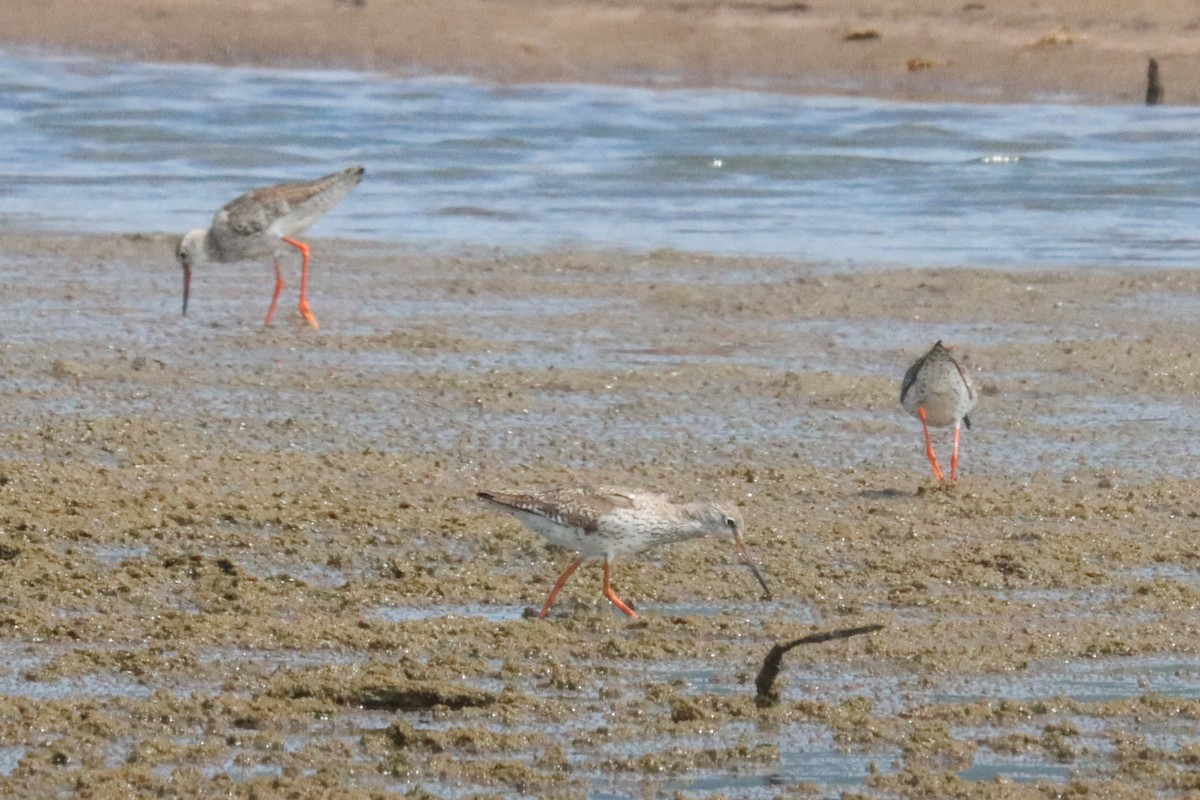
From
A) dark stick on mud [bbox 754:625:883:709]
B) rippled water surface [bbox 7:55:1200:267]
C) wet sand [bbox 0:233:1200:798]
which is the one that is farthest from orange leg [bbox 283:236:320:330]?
dark stick on mud [bbox 754:625:883:709]

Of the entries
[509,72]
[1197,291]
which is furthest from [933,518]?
[509,72]

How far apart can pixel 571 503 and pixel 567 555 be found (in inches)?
31.0

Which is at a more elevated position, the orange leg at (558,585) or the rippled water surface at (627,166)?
the rippled water surface at (627,166)

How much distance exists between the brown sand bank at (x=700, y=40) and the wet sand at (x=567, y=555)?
16035mm

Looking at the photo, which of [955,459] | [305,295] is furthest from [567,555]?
[305,295]

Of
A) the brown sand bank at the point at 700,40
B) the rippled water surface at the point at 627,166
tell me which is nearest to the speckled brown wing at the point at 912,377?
the rippled water surface at the point at 627,166

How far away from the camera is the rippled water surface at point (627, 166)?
16.4 meters

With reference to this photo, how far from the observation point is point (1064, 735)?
5.64 m

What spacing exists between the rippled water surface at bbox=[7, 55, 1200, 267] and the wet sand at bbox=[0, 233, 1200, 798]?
3.63 metres

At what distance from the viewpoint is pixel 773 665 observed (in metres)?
5.80

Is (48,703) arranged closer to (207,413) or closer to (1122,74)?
(207,413)

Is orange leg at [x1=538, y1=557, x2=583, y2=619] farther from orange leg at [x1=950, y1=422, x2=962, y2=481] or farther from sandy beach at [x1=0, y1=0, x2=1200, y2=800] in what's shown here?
orange leg at [x1=950, y1=422, x2=962, y2=481]

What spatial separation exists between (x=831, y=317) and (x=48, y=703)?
25.4ft

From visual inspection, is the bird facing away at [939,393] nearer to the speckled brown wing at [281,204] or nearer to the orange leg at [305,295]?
the orange leg at [305,295]
